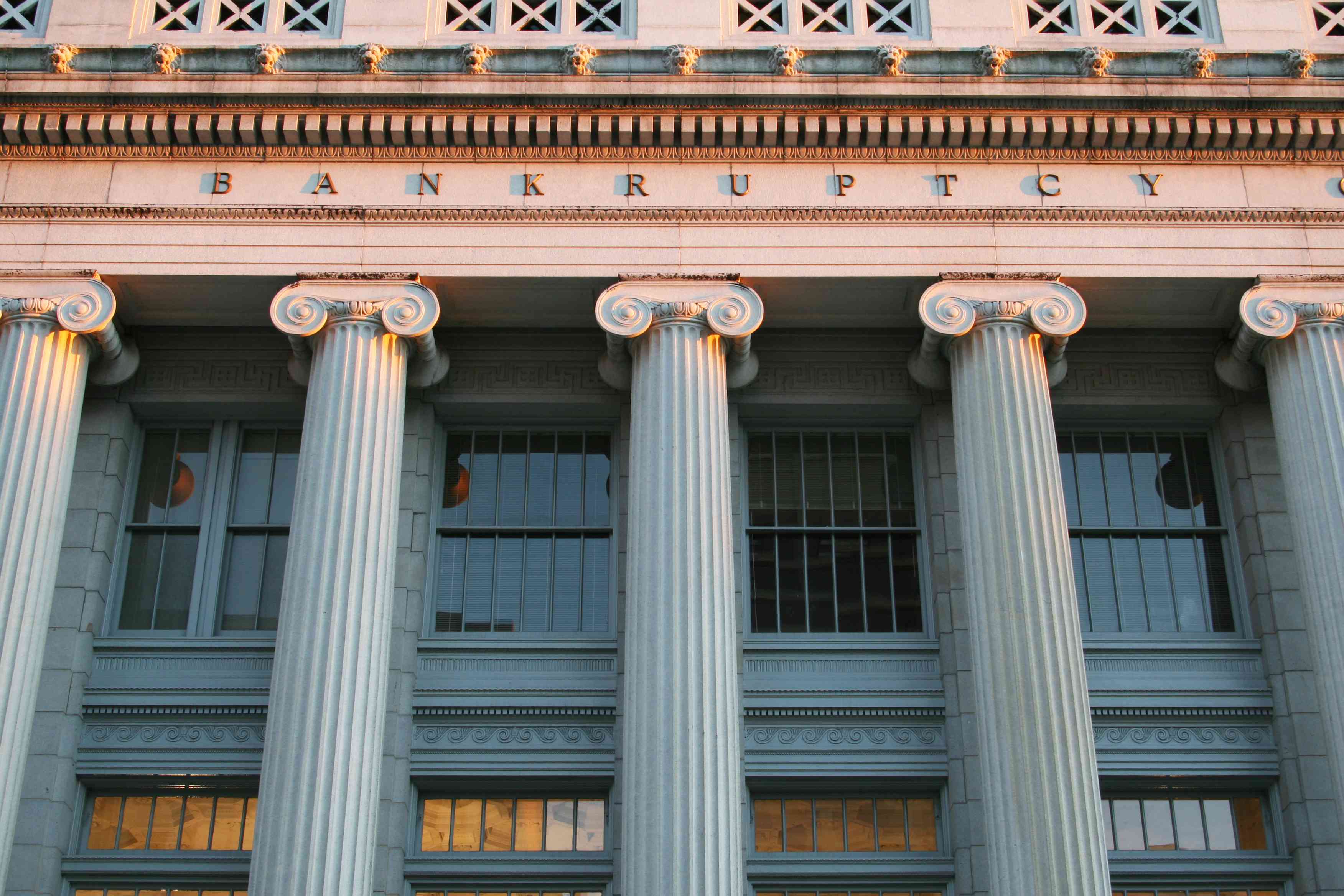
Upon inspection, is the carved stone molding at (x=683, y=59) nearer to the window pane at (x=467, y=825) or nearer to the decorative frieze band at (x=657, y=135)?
the decorative frieze band at (x=657, y=135)

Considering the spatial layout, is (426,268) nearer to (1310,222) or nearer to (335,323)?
(335,323)

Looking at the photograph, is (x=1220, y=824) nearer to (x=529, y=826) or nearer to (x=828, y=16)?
(x=529, y=826)

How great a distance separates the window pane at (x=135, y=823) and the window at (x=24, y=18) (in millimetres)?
9571

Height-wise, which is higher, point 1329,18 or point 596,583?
point 1329,18

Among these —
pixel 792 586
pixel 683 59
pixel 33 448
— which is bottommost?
pixel 792 586

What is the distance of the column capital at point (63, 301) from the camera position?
52.3ft

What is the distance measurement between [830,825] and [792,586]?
2.84m

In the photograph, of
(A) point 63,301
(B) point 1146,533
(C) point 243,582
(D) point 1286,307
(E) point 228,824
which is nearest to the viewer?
(E) point 228,824

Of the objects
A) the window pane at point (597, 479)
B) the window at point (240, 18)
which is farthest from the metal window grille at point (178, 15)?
the window pane at point (597, 479)

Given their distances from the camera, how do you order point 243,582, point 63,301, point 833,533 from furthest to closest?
1. point 833,533
2. point 243,582
3. point 63,301

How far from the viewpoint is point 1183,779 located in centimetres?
1598

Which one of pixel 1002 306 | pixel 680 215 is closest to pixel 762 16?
pixel 680 215

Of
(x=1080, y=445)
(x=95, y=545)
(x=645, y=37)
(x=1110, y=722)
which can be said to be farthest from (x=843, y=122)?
(x=95, y=545)

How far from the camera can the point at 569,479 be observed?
58.1 ft
